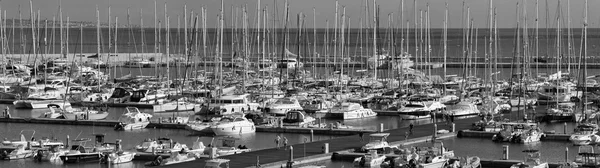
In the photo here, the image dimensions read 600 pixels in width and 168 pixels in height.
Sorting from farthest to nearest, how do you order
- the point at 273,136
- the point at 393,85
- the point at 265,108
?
the point at 393,85 → the point at 265,108 → the point at 273,136

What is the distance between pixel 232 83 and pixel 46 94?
1355 cm

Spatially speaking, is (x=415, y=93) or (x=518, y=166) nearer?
(x=518, y=166)

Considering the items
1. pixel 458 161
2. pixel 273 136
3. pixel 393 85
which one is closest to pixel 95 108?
pixel 273 136

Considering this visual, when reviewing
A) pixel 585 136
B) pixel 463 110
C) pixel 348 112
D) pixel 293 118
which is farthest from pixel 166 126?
pixel 585 136

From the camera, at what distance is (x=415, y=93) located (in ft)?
211

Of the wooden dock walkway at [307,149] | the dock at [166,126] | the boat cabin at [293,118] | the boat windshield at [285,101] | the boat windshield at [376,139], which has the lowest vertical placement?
the wooden dock walkway at [307,149]

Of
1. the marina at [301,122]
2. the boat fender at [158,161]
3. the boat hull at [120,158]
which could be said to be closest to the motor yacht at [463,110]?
the marina at [301,122]

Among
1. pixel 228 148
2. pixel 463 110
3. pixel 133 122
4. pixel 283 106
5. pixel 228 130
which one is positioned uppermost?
pixel 283 106

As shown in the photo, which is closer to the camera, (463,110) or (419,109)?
(463,110)

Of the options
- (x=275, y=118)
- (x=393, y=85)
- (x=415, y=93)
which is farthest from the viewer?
(x=393, y=85)

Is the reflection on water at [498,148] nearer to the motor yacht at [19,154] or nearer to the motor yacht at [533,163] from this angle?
the motor yacht at [533,163]

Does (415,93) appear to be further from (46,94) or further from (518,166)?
(518,166)

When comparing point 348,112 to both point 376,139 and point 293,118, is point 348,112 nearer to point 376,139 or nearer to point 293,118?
point 293,118

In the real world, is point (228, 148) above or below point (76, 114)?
below
